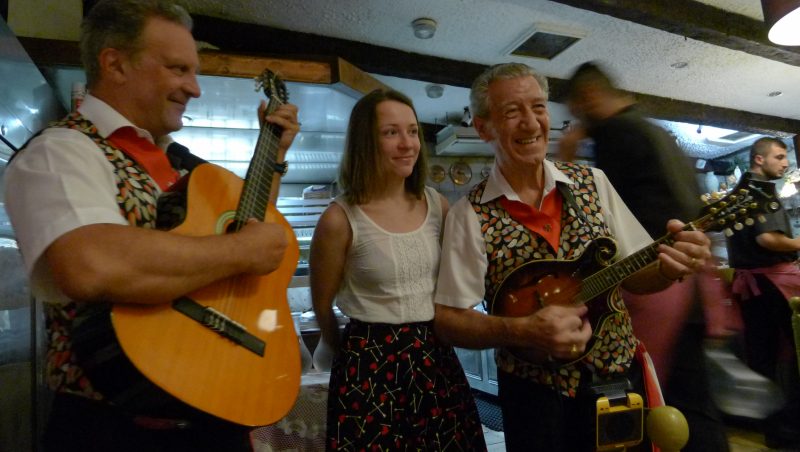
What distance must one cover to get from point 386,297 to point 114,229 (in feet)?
2.50

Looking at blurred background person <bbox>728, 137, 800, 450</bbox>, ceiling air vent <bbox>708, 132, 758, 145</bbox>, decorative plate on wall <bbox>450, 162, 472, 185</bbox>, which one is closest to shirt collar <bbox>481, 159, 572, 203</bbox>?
blurred background person <bbox>728, 137, 800, 450</bbox>

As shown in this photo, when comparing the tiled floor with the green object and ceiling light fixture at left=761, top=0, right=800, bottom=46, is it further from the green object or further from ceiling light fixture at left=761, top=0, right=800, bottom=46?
ceiling light fixture at left=761, top=0, right=800, bottom=46

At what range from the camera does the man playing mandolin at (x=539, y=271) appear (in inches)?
46.9

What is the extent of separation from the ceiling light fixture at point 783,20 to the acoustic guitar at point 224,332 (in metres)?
3.09

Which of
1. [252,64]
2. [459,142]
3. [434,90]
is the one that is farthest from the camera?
[459,142]

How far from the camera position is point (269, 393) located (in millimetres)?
933

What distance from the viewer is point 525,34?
3641 millimetres

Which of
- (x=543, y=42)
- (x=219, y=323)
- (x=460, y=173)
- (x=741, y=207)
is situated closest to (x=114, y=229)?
(x=219, y=323)

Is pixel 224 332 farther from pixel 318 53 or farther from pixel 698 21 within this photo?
pixel 698 21

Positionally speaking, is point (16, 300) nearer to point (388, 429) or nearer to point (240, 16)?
point (388, 429)

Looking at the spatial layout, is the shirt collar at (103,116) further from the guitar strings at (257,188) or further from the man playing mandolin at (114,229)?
the guitar strings at (257,188)

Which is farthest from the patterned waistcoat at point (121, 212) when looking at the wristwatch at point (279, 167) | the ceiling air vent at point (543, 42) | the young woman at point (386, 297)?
the ceiling air vent at point (543, 42)

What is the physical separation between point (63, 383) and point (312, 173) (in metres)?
5.07

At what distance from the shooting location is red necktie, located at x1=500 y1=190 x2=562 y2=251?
4.33 ft
